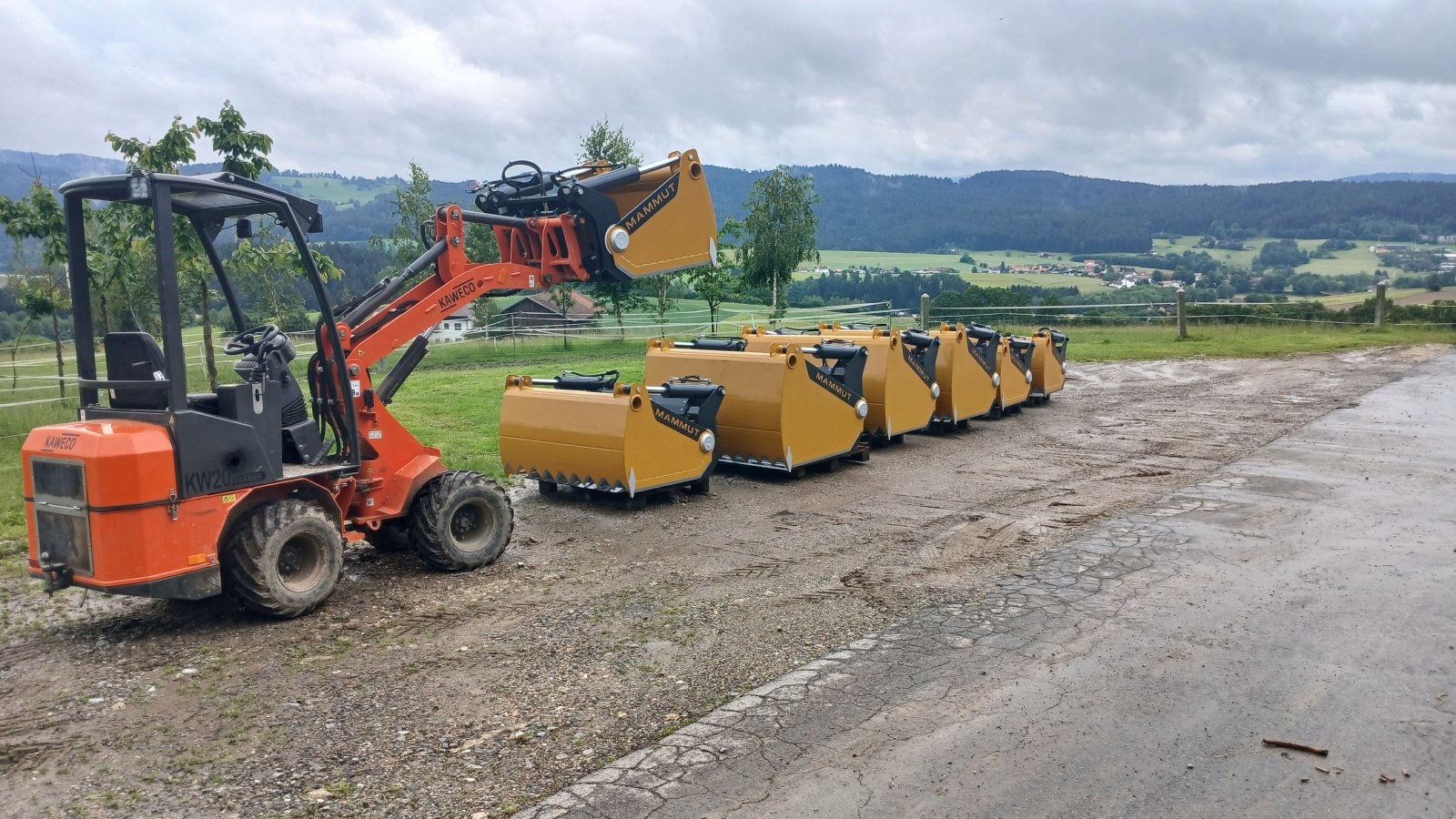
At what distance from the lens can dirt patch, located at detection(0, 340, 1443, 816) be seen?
4.35 meters

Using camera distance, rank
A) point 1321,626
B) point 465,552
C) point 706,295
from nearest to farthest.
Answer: point 1321,626
point 465,552
point 706,295

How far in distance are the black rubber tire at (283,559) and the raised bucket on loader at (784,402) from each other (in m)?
4.87

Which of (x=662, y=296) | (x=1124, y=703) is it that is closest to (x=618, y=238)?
(x=1124, y=703)

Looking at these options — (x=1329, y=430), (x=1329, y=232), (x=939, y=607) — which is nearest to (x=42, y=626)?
(x=939, y=607)

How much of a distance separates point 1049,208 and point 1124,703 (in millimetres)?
92101

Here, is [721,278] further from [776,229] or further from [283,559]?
[283,559]

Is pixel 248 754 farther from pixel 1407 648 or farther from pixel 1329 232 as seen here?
pixel 1329 232

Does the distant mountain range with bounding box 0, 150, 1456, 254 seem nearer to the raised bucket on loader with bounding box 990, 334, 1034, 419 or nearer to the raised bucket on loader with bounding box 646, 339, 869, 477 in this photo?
the raised bucket on loader with bounding box 990, 334, 1034, 419

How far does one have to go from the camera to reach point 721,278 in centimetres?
2741

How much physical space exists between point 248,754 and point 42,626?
108 inches

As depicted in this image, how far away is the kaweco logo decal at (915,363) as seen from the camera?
1243 centimetres

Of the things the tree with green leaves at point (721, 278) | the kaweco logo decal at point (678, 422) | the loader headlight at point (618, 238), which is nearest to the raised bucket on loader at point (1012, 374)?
the kaweco logo decal at point (678, 422)

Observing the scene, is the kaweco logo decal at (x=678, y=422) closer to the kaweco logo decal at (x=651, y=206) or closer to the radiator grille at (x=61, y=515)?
the kaweco logo decal at (x=651, y=206)

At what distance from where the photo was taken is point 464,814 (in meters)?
3.98
